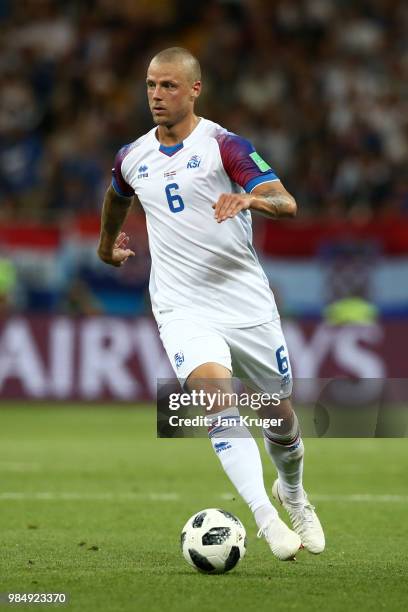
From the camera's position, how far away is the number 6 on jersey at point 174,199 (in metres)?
6.52

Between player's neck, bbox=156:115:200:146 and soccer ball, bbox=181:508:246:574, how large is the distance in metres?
1.88

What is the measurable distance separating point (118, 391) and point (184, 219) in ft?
33.2

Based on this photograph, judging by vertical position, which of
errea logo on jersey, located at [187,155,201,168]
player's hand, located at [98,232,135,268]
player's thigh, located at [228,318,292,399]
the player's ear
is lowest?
player's thigh, located at [228,318,292,399]

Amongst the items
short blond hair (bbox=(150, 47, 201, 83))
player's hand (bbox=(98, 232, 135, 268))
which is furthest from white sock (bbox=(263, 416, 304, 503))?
short blond hair (bbox=(150, 47, 201, 83))

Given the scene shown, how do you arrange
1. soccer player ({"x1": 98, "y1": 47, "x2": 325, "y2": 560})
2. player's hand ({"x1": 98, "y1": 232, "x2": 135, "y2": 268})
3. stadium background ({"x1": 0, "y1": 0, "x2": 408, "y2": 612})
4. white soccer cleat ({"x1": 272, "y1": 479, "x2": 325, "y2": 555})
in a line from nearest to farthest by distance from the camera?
soccer player ({"x1": 98, "y1": 47, "x2": 325, "y2": 560})
white soccer cleat ({"x1": 272, "y1": 479, "x2": 325, "y2": 555})
player's hand ({"x1": 98, "y1": 232, "x2": 135, "y2": 268})
stadium background ({"x1": 0, "y1": 0, "x2": 408, "y2": 612})

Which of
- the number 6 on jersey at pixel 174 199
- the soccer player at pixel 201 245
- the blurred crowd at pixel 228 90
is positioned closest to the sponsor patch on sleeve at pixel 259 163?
the soccer player at pixel 201 245

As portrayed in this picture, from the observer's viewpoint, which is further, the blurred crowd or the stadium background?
the blurred crowd

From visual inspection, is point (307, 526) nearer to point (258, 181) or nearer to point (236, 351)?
point (236, 351)

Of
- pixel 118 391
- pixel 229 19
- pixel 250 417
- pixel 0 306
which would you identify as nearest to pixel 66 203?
pixel 0 306

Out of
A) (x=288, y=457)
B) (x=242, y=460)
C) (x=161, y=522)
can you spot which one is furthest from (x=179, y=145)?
(x=161, y=522)

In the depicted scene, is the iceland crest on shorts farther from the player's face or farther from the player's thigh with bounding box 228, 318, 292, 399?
the player's face

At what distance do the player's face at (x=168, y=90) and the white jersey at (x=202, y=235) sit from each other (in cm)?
16

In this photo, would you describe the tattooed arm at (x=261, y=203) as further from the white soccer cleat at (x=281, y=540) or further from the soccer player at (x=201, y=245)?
the white soccer cleat at (x=281, y=540)

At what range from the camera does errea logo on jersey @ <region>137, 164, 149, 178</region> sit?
6.67m
